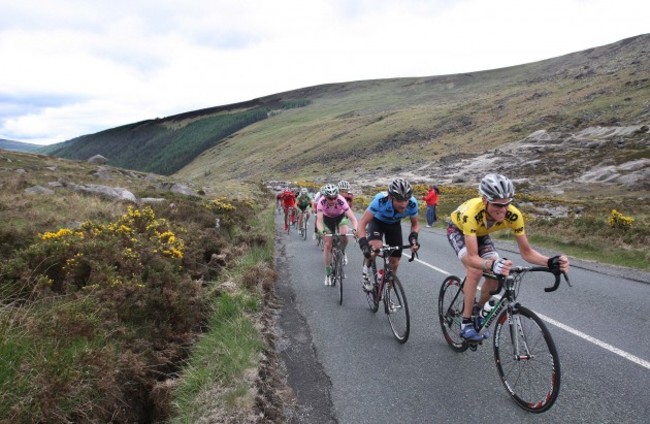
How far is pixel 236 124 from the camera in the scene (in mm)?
197750

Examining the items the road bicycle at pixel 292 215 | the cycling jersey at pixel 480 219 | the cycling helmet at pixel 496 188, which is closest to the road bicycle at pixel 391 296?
the cycling jersey at pixel 480 219

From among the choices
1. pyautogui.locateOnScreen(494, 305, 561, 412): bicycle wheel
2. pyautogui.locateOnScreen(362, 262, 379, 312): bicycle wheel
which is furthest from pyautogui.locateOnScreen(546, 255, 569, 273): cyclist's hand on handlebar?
pyautogui.locateOnScreen(362, 262, 379, 312): bicycle wheel

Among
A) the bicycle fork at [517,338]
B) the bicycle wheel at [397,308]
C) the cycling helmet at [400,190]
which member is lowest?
the bicycle wheel at [397,308]

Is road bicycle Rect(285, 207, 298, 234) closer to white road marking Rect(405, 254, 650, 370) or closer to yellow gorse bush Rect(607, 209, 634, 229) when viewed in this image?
yellow gorse bush Rect(607, 209, 634, 229)

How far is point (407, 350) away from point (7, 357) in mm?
4541

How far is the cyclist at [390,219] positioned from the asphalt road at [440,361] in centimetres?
121

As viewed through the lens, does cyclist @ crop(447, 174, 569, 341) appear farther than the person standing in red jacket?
No

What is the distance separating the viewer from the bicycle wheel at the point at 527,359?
3.97 m

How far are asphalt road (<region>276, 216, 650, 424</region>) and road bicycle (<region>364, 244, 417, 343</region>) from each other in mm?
194

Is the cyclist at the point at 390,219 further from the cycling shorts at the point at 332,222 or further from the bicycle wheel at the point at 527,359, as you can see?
the cycling shorts at the point at 332,222

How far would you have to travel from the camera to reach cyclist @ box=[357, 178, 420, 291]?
6.40 m

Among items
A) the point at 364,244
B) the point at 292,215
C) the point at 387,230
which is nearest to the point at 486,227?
the point at 364,244

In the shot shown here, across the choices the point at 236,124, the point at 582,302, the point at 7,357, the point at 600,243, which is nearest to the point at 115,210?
the point at 7,357

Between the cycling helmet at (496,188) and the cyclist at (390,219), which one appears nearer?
the cycling helmet at (496,188)
